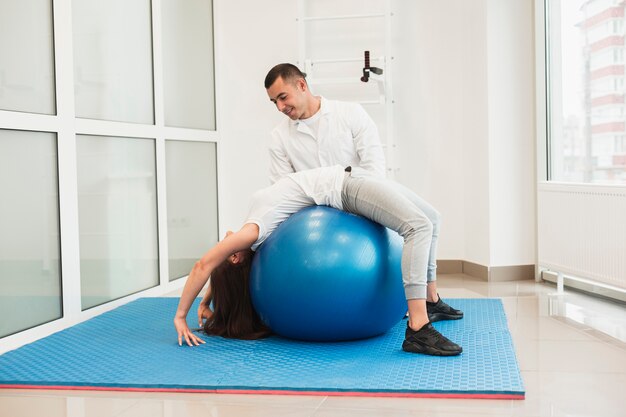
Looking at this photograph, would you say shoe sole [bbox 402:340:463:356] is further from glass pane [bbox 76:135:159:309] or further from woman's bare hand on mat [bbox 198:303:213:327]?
glass pane [bbox 76:135:159:309]

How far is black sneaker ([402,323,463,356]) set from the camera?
3.04m

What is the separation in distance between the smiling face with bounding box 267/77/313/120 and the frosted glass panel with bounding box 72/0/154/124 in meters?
Result: 1.10

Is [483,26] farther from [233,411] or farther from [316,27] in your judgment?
[233,411]

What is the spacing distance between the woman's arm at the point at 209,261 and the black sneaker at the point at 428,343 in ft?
2.47

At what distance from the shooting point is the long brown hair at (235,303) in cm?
343

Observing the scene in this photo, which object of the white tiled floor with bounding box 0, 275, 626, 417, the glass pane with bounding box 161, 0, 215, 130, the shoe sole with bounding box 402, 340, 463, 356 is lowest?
the white tiled floor with bounding box 0, 275, 626, 417

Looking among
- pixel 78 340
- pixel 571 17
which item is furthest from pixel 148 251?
pixel 571 17

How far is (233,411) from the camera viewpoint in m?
2.47

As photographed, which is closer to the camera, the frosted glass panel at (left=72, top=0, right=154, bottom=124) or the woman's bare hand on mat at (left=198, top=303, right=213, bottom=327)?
the woman's bare hand on mat at (left=198, top=303, right=213, bottom=327)

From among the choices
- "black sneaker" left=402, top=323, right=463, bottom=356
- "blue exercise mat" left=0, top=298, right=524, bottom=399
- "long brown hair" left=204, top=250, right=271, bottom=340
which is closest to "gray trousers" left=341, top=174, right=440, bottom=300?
"black sneaker" left=402, top=323, right=463, bottom=356

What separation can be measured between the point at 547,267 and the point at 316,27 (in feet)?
7.67

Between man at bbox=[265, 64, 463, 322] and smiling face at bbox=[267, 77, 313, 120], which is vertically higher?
smiling face at bbox=[267, 77, 313, 120]

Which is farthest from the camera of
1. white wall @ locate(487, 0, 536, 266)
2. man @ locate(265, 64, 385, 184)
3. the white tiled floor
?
white wall @ locate(487, 0, 536, 266)

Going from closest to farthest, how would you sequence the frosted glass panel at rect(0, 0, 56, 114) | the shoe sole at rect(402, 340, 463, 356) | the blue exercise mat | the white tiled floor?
the white tiled floor < the blue exercise mat < the shoe sole at rect(402, 340, 463, 356) < the frosted glass panel at rect(0, 0, 56, 114)
